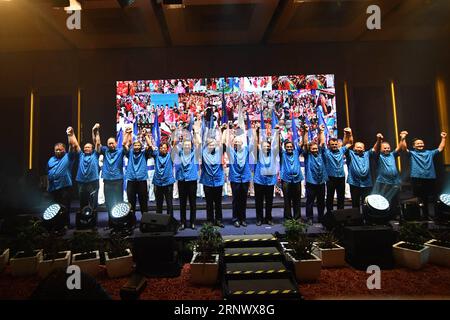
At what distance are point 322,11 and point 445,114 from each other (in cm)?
441

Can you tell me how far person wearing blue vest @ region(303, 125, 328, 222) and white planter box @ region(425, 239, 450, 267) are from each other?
1.71 metres

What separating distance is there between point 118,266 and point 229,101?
488 centimetres

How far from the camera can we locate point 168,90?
24.5ft

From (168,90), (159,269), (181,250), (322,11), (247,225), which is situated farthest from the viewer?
(168,90)

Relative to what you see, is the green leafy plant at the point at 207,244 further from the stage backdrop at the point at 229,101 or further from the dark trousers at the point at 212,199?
the stage backdrop at the point at 229,101

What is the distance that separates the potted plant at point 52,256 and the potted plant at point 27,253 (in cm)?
10

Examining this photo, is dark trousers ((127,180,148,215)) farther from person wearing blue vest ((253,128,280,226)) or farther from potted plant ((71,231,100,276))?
person wearing blue vest ((253,128,280,226))

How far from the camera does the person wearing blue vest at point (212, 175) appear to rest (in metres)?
5.19

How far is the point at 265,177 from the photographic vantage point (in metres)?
5.29

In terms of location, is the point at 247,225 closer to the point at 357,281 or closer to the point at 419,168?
the point at 357,281

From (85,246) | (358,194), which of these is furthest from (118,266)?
(358,194)

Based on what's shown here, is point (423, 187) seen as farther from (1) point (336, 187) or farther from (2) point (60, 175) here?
(2) point (60, 175)
